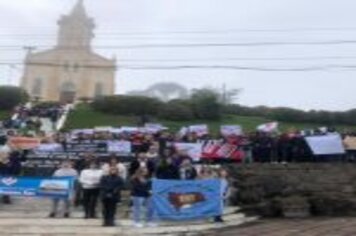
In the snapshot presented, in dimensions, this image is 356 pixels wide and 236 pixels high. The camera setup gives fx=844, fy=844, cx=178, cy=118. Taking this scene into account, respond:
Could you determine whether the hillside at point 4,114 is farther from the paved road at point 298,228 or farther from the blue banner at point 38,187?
the paved road at point 298,228

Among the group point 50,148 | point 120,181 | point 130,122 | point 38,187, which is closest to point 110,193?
point 120,181

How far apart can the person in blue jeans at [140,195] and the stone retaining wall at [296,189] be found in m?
4.60

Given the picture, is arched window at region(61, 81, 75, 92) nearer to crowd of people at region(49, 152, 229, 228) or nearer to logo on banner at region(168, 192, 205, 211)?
crowd of people at region(49, 152, 229, 228)

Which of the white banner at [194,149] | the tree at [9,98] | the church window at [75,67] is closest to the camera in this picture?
the white banner at [194,149]

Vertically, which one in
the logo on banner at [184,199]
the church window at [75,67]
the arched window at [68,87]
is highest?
the church window at [75,67]

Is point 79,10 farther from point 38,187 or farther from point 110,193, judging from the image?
point 110,193

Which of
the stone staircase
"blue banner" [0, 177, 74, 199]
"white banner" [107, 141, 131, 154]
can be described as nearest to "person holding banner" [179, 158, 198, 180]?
the stone staircase

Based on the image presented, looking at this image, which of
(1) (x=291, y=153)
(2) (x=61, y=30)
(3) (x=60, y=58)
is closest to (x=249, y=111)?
(1) (x=291, y=153)

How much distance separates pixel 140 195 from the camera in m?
21.2

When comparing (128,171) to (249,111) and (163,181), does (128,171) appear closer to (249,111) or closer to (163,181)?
(163,181)

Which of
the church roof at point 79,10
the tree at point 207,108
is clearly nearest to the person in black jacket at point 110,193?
the tree at point 207,108

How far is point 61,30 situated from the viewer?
428 ft

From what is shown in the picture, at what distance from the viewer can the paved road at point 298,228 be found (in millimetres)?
21062

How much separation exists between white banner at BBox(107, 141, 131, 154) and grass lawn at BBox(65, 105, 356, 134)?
21466 millimetres
